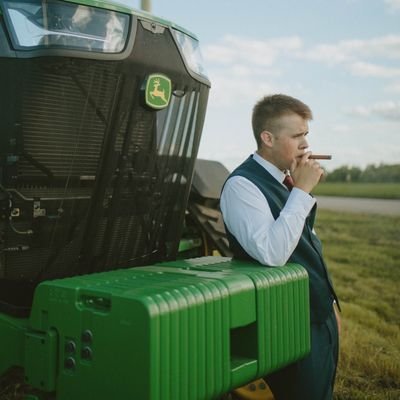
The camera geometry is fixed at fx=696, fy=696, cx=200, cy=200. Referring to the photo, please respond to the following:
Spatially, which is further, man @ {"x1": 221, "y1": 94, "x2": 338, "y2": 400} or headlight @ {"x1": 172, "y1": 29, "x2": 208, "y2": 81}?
headlight @ {"x1": 172, "y1": 29, "x2": 208, "y2": 81}

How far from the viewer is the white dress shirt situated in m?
2.65

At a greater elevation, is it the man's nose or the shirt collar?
the man's nose

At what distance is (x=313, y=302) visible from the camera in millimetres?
2867

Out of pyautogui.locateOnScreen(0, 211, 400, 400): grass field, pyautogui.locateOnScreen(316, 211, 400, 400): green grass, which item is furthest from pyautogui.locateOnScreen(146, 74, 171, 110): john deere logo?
pyautogui.locateOnScreen(316, 211, 400, 400): green grass

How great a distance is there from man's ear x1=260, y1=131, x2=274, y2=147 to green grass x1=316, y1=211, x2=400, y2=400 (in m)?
1.52

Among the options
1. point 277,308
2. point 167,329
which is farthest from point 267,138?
point 167,329

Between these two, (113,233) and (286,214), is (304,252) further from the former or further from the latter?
(113,233)

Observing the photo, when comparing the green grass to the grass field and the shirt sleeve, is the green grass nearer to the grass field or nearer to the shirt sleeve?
the grass field

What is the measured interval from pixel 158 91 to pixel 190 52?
1.10ft

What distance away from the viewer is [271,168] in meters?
2.92

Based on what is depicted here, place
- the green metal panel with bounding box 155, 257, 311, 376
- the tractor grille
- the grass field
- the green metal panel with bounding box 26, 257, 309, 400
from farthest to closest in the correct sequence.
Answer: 1. the grass field
2. the tractor grille
3. the green metal panel with bounding box 155, 257, 311, 376
4. the green metal panel with bounding box 26, 257, 309, 400

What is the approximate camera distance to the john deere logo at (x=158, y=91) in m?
2.94

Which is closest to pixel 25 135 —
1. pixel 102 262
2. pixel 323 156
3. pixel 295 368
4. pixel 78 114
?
pixel 78 114

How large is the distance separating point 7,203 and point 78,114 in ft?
1.50
